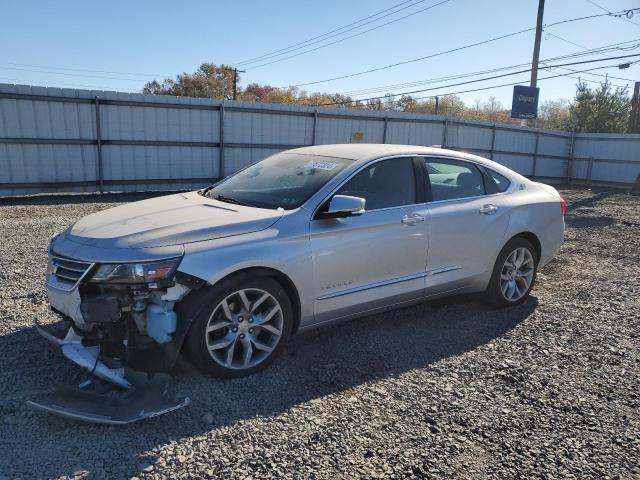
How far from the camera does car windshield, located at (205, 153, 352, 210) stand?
4.11 m

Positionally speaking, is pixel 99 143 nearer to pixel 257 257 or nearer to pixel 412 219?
pixel 412 219

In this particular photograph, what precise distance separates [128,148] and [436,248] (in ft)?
34.3

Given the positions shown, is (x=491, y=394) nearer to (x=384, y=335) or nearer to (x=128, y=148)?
(x=384, y=335)

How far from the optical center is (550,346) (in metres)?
4.44

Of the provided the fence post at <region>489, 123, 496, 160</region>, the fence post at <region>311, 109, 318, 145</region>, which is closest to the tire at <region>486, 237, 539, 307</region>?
the fence post at <region>311, 109, 318, 145</region>

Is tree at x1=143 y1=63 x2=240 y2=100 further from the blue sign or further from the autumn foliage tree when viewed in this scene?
the blue sign

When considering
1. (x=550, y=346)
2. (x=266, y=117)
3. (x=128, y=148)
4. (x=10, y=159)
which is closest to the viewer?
(x=550, y=346)

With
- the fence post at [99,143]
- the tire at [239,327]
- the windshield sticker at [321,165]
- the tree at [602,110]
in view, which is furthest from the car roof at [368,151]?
the tree at [602,110]

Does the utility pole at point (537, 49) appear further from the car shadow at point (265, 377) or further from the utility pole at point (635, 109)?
the car shadow at point (265, 377)

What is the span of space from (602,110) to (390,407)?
35768mm

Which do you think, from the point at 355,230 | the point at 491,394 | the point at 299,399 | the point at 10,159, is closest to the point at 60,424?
the point at 299,399

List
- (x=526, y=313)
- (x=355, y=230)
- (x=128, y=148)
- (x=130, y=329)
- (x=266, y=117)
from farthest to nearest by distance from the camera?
(x=266, y=117), (x=128, y=148), (x=526, y=313), (x=355, y=230), (x=130, y=329)

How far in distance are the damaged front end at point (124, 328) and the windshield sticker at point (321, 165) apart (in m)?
1.56

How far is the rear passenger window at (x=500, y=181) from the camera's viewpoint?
5.27 metres
